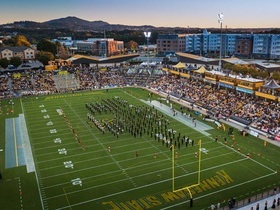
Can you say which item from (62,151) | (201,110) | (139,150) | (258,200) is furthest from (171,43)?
(258,200)

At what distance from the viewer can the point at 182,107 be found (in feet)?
151

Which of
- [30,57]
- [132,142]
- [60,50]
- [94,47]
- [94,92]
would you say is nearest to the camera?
[132,142]

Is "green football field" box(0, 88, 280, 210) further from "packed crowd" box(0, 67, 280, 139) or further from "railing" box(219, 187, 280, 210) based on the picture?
"packed crowd" box(0, 67, 280, 139)

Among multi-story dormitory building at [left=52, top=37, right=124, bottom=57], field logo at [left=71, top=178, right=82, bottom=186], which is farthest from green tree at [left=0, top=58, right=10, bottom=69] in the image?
field logo at [left=71, top=178, right=82, bottom=186]

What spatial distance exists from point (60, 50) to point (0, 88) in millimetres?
59642

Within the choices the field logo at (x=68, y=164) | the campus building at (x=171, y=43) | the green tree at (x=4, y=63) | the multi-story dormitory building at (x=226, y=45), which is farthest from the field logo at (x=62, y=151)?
the campus building at (x=171, y=43)

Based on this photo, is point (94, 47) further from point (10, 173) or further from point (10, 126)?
point (10, 173)

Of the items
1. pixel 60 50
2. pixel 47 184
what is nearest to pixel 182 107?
pixel 47 184

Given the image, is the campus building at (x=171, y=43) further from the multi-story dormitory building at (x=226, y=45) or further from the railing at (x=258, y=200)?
the railing at (x=258, y=200)

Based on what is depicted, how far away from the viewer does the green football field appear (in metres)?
21.1

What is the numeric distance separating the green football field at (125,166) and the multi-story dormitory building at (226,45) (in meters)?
68.1

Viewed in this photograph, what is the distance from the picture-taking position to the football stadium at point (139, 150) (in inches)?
840

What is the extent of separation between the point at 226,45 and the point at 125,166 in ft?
303

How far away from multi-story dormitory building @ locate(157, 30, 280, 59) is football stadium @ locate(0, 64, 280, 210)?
5222 centimetres
